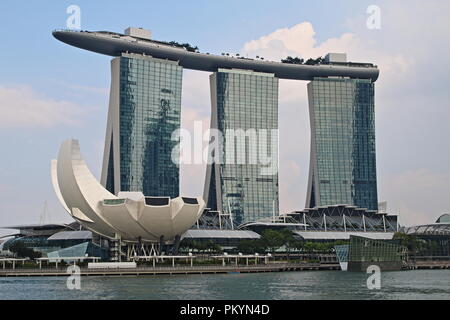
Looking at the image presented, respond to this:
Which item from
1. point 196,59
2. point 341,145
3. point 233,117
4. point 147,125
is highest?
point 196,59

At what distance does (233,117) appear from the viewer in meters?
180

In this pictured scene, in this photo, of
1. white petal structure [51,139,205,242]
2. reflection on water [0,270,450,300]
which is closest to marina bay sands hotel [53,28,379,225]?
white petal structure [51,139,205,242]

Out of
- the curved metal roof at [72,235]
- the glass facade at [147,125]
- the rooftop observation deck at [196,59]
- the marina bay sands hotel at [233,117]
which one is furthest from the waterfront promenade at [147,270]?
the rooftop observation deck at [196,59]

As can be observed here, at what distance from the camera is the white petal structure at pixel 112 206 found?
114938 mm

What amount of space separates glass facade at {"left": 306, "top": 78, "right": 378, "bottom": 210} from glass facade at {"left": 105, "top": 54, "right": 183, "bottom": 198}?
3584 cm

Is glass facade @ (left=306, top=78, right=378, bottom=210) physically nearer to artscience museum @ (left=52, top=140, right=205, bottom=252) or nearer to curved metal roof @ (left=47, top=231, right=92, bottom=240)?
curved metal roof @ (left=47, top=231, right=92, bottom=240)

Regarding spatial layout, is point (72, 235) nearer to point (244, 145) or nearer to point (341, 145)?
point (244, 145)

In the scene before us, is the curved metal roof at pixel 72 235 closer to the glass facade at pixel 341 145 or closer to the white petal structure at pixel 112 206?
the white petal structure at pixel 112 206

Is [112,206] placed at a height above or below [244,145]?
below

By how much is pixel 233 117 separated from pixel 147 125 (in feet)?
72.3

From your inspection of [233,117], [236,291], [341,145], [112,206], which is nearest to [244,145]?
[233,117]

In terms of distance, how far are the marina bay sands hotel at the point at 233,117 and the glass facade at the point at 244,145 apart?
0.24m

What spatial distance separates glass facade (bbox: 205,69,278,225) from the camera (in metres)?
178
